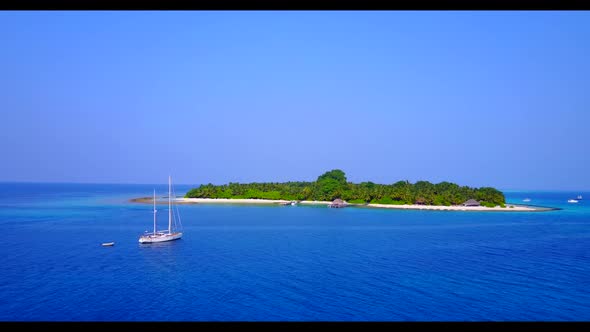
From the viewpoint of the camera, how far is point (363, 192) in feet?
299

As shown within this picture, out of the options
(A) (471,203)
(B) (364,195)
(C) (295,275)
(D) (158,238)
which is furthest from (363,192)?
(C) (295,275)

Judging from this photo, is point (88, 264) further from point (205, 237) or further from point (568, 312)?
point (568, 312)

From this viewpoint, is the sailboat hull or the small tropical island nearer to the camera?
the sailboat hull

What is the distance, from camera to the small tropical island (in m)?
82.7

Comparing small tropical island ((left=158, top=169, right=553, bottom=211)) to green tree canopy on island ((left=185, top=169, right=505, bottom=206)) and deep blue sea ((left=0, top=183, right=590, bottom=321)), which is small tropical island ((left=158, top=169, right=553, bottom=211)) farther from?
deep blue sea ((left=0, top=183, right=590, bottom=321))

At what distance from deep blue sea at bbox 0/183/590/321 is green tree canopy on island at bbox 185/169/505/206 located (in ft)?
125

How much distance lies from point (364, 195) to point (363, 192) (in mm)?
1152

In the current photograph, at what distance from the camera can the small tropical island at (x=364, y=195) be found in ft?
271

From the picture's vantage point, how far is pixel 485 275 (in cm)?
2586

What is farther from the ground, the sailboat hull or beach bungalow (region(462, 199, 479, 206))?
beach bungalow (region(462, 199, 479, 206))

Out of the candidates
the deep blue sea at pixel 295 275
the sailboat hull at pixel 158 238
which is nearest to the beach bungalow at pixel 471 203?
the deep blue sea at pixel 295 275

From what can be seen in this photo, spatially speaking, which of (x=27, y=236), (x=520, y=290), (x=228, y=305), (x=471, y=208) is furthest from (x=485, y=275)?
(x=471, y=208)

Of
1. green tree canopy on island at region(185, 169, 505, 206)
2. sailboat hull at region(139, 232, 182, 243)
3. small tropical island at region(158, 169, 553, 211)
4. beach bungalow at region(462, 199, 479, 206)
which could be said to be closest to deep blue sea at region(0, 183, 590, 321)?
sailboat hull at region(139, 232, 182, 243)
